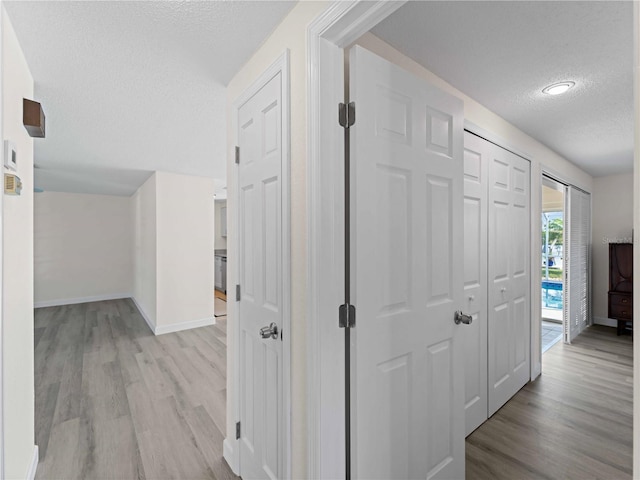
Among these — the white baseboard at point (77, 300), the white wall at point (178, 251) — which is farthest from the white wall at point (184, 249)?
the white baseboard at point (77, 300)

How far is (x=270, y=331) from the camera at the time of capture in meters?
1.41

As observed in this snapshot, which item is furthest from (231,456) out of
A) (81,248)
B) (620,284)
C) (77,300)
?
(81,248)

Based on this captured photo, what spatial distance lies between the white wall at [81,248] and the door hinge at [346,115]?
7.20 meters

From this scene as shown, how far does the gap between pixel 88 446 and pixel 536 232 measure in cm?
393

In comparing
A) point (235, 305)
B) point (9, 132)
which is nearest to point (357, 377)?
point (235, 305)

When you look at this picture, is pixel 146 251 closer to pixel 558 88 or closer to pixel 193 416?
pixel 193 416

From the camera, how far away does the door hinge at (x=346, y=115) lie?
3.91ft

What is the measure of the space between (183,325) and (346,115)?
4.35 metres

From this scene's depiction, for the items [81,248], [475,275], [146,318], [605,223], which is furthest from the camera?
[81,248]

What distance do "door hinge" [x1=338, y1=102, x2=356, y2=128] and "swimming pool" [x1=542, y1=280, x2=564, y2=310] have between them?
20.6 ft

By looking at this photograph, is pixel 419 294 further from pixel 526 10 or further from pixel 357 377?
pixel 526 10

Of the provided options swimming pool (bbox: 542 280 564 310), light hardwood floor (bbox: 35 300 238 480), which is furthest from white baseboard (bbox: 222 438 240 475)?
swimming pool (bbox: 542 280 564 310)

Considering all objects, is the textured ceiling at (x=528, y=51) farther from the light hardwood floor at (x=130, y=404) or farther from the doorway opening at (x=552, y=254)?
the doorway opening at (x=552, y=254)

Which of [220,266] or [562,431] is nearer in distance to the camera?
[562,431]
